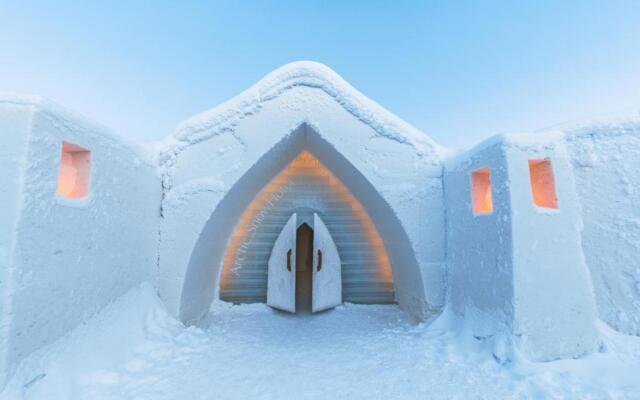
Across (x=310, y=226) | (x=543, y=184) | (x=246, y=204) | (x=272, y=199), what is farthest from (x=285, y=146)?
(x=543, y=184)

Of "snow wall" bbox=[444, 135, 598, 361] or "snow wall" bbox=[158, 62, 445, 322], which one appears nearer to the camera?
"snow wall" bbox=[444, 135, 598, 361]

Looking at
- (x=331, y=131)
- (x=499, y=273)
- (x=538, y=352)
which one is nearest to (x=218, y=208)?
(x=331, y=131)

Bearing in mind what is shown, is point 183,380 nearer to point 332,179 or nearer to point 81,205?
point 81,205

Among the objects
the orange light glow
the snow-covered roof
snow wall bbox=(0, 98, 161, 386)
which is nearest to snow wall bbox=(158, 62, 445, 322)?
the snow-covered roof

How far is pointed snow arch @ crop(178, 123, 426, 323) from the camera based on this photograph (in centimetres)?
388

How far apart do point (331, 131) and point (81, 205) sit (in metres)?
2.87

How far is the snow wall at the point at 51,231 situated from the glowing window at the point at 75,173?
2.3 inches

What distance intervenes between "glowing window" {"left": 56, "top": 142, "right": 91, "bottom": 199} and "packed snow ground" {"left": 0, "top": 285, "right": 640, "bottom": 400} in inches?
45.3

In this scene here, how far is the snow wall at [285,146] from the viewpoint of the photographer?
377 centimetres

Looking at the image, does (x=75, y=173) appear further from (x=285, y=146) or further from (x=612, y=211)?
(x=612, y=211)

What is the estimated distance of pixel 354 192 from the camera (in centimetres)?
499

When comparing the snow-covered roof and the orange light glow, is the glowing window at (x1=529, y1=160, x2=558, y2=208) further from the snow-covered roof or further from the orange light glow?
the orange light glow

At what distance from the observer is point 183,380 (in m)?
2.52

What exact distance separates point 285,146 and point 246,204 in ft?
4.11
